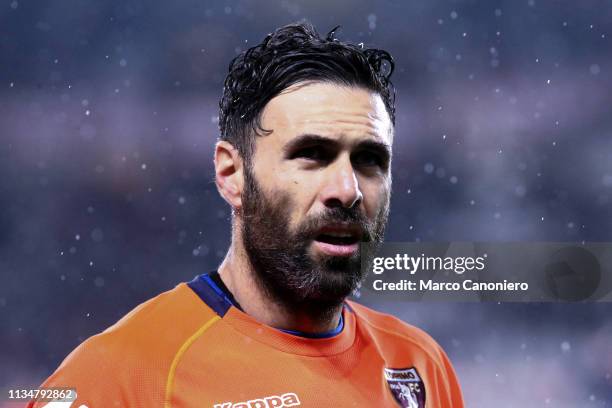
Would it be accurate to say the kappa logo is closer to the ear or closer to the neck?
the neck

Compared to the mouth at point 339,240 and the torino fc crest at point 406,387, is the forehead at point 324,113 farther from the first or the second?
the torino fc crest at point 406,387

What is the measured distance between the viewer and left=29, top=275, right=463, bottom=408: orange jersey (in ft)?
8.97

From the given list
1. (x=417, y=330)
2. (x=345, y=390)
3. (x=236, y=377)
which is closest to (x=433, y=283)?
(x=417, y=330)

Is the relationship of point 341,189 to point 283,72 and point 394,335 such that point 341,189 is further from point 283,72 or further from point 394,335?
point 394,335

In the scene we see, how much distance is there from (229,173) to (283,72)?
1.61 ft

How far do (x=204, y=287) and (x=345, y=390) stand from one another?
0.71 m

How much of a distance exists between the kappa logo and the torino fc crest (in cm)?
53

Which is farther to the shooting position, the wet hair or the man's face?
the wet hair

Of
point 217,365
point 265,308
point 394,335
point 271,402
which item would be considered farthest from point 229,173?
point 394,335

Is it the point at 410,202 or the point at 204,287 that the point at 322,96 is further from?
the point at 410,202

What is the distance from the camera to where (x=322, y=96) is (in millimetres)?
2988

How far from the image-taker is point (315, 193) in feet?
9.39

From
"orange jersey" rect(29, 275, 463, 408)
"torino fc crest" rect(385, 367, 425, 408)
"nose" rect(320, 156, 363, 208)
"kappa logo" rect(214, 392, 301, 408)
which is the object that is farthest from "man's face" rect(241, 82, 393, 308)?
"torino fc crest" rect(385, 367, 425, 408)

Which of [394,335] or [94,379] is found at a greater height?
[394,335]
